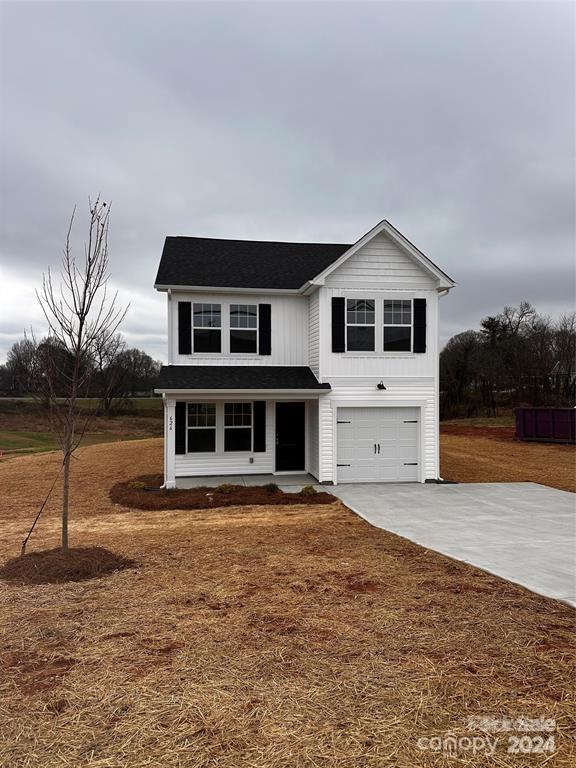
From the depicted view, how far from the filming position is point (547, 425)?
24578mm

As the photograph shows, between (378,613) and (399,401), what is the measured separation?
9.30m

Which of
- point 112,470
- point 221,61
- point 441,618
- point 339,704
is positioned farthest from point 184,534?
point 221,61

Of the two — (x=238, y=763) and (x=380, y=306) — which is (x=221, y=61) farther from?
(x=238, y=763)

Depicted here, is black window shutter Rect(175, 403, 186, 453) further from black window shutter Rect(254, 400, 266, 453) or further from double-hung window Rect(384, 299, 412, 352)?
double-hung window Rect(384, 299, 412, 352)

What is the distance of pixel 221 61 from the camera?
11.6 meters

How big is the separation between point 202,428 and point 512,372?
3215 cm

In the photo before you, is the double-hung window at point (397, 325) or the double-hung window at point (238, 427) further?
the double-hung window at point (238, 427)

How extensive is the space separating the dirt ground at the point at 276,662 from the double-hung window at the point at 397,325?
763 cm

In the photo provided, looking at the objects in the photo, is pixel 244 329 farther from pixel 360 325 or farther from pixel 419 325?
pixel 419 325

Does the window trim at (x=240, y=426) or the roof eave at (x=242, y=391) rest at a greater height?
the roof eave at (x=242, y=391)

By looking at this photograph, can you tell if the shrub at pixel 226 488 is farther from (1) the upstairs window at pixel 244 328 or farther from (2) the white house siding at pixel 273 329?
(1) the upstairs window at pixel 244 328

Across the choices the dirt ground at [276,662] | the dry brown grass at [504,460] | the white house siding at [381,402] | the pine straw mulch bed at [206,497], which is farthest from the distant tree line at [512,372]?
the dirt ground at [276,662]

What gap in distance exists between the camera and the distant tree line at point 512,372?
3644 centimetres

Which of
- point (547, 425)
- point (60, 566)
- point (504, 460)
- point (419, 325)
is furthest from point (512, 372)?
point (60, 566)
